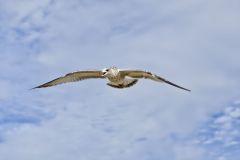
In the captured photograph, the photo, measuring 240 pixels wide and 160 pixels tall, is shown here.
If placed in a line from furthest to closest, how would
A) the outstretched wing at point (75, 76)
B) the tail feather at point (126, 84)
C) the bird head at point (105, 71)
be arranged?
the outstretched wing at point (75, 76), the bird head at point (105, 71), the tail feather at point (126, 84)

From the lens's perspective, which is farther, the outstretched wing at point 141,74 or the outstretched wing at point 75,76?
the outstretched wing at point 75,76

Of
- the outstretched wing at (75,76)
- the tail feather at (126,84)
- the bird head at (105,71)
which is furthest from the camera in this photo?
the outstretched wing at (75,76)

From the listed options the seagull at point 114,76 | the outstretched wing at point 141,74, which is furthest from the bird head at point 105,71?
the outstretched wing at point 141,74

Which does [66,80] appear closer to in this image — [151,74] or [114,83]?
[114,83]

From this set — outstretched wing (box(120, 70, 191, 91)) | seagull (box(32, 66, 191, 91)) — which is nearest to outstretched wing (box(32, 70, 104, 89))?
seagull (box(32, 66, 191, 91))

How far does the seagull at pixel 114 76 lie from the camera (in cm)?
2842

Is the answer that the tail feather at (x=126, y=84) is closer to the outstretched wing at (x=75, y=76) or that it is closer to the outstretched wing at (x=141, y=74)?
the outstretched wing at (x=141, y=74)

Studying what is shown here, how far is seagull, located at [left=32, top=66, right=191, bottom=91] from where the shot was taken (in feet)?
93.2

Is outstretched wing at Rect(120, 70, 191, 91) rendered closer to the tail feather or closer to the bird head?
the tail feather

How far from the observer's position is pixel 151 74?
28.8 meters

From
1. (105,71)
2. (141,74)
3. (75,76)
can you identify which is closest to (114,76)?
(105,71)

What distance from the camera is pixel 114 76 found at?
28.3m

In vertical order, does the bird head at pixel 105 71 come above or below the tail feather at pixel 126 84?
above

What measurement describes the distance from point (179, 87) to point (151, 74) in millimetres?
3924
